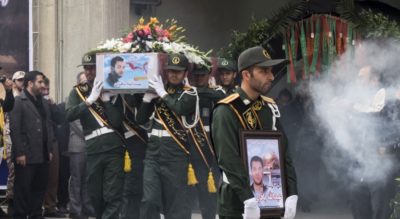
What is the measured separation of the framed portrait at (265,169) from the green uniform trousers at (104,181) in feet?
14.7

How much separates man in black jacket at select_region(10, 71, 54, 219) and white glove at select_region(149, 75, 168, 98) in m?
2.99

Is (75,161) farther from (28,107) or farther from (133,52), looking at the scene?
(133,52)

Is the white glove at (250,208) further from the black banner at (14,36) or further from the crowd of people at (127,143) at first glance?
the black banner at (14,36)

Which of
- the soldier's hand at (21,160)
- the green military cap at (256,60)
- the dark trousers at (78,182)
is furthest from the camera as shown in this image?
the dark trousers at (78,182)

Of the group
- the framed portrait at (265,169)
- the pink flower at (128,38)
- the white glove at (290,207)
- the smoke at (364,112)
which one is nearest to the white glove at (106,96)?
the pink flower at (128,38)

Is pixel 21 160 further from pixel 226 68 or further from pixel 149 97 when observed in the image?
pixel 226 68

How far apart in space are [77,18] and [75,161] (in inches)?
103

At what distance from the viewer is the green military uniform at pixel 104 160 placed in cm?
1097

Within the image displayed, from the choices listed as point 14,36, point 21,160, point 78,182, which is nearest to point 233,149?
point 21,160

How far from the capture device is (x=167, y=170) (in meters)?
10.6

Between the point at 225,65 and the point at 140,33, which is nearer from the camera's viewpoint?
the point at 140,33

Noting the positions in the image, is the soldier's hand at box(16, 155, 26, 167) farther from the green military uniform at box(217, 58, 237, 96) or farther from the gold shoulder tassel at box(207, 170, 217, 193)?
the gold shoulder tassel at box(207, 170, 217, 193)

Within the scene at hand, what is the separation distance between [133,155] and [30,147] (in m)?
2.21

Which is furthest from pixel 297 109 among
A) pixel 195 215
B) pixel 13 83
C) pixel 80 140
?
pixel 13 83
